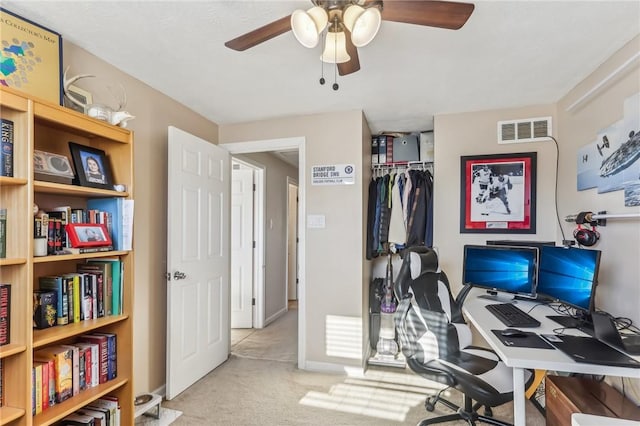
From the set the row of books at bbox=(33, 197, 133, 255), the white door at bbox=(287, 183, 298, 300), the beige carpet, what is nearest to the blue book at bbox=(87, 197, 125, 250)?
the row of books at bbox=(33, 197, 133, 255)

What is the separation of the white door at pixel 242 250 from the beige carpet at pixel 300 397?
0.99 m

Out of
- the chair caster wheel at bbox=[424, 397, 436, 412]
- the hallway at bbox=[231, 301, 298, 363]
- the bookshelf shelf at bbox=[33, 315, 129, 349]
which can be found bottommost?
the hallway at bbox=[231, 301, 298, 363]

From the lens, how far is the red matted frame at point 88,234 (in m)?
1.57

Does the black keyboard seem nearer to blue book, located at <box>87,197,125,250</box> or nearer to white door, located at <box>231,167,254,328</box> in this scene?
blue book, located at <box>87,197,125,250</box>

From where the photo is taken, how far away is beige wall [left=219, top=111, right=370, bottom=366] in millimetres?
2795

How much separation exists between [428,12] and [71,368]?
2.27 m

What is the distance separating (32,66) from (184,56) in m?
0.73

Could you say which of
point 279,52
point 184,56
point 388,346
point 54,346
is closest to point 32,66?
point 184,56

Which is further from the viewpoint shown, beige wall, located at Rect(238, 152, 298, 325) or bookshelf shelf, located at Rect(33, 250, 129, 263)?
beige wall, located at Rect(238, 152, 298, 325)

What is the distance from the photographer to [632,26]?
1.61 m

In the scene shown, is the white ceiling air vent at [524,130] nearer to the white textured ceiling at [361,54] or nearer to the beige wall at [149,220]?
the white textured ceiling at [361,54]

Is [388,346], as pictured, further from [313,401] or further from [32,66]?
[32,66]

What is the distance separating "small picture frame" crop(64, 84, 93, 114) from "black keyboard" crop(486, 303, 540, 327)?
2.64 m

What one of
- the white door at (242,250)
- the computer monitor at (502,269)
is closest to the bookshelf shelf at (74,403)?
the white door at (242,250)
